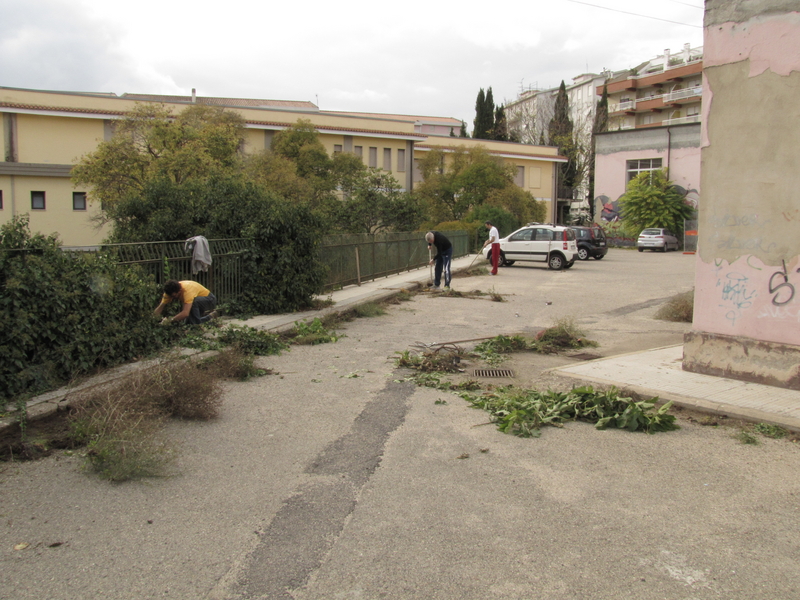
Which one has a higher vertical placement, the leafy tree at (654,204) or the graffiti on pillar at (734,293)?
the leafy tree at (654,204)

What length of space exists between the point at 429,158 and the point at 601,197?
51.2 feet

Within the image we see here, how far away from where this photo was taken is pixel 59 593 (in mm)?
3148

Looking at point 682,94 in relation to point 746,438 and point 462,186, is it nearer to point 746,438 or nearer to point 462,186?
point 462,186

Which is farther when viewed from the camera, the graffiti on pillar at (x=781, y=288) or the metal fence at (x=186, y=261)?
the metal fence at (x=186, y=261)

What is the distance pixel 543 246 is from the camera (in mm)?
25781

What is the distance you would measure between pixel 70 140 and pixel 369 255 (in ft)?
111

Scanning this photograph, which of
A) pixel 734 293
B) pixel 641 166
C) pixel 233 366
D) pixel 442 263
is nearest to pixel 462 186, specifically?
pixel 641 166

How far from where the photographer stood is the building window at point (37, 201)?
40219 millimetres

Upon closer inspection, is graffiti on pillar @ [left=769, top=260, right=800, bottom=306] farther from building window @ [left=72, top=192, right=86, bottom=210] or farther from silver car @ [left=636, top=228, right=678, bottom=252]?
building window @ [left=72, top=192, right=86, bottom=210]

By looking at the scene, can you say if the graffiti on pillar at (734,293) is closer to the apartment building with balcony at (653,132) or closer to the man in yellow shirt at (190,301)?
the man in yellow shirt at (190,301)

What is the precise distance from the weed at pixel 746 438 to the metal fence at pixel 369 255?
10300 millimetres

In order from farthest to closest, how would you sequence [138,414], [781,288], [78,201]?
[78,201] < [781,288] < [138,414]

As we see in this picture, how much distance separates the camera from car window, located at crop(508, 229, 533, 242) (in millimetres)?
26312

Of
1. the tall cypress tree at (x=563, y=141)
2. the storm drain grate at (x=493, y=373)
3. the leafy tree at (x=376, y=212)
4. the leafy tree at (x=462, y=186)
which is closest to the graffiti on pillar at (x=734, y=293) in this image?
the storm drain grate at (x=493, y=373)
